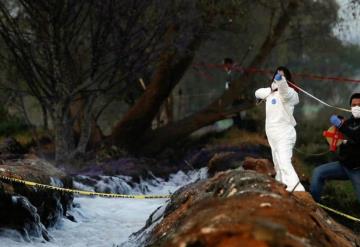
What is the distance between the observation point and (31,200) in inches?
410

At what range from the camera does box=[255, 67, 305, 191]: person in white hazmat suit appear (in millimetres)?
8312

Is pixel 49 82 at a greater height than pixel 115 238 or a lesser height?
greater

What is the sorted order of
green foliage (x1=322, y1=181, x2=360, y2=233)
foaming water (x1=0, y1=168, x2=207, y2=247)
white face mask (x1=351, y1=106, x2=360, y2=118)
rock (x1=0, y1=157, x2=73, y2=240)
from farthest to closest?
green foliage (x1=322, y1=181, x2=360, y2=233), foaming water (x1=0, y1=168, x2=207, y2=247), rock (x1=0, y1=157, x2=73, y2=240), white face mask (x1=351, y1=106, x2=360, y2=118)

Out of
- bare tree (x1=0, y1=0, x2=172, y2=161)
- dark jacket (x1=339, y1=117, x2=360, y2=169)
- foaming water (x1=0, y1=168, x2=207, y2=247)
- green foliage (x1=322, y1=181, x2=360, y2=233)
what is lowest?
green foliage (x1=322, y1=181, x2=360, y2=233)

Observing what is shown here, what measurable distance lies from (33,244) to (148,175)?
9099mm

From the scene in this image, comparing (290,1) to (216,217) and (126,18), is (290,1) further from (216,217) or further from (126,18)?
(216,217)

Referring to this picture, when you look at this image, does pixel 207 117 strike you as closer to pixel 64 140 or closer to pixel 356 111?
pixel 64 140

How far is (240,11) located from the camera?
67.0ft

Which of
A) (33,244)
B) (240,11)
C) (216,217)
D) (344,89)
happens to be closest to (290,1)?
(240,11)

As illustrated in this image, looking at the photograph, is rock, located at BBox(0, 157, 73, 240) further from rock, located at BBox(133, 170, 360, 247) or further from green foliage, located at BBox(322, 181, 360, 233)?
green foliage, located at BBox(322, 181, 360, 233)

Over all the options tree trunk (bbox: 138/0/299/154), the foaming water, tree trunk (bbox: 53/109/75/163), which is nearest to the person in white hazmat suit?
the foaming water

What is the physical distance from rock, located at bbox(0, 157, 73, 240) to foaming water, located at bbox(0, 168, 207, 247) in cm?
15

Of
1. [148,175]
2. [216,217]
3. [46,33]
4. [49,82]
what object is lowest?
[148,175]

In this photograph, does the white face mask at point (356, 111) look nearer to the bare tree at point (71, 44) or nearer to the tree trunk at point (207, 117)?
the bare tree at point (71, 44)
